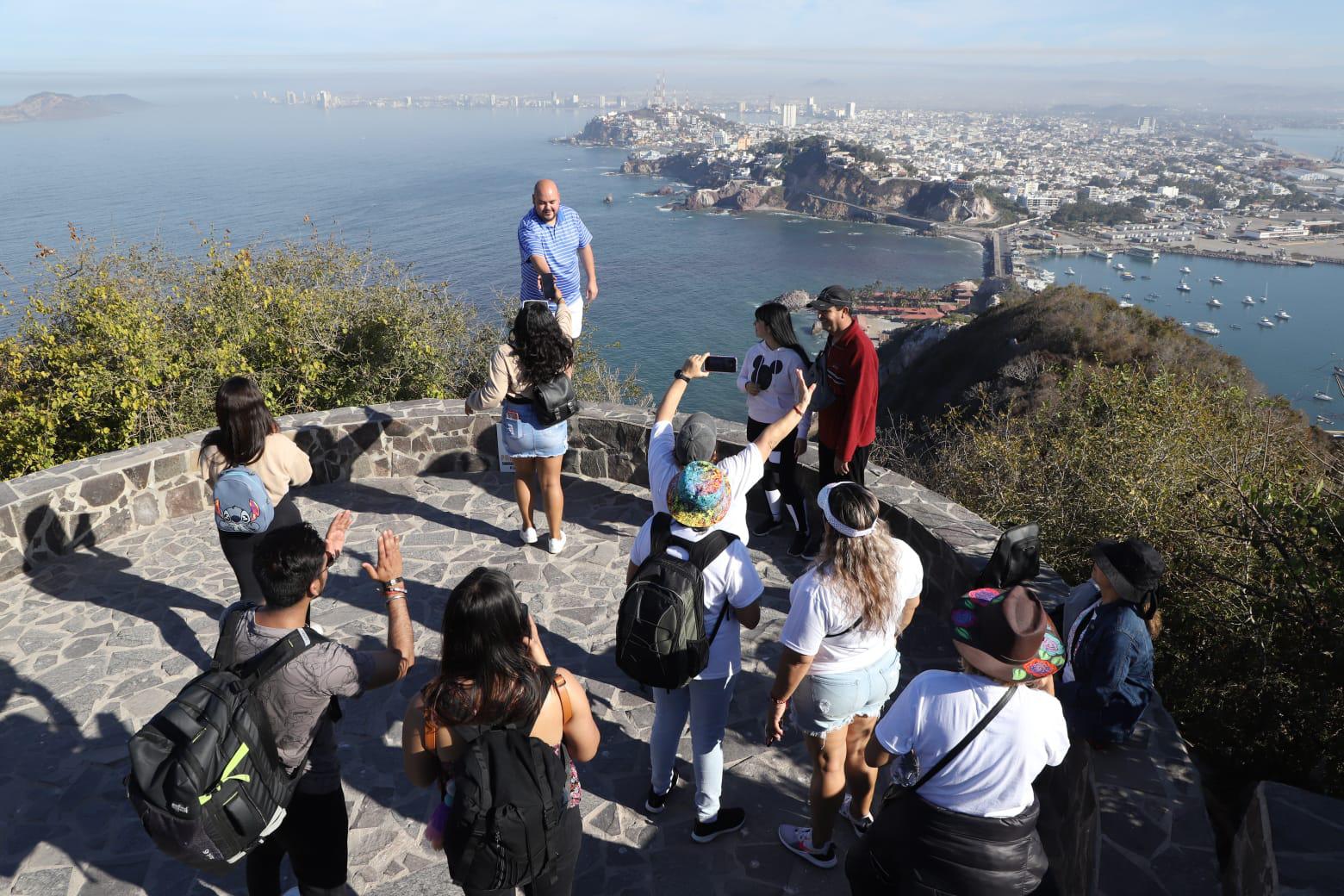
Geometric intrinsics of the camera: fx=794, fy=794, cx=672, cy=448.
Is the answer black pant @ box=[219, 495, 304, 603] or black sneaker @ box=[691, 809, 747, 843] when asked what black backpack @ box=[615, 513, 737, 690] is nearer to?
black sneaker @ box=[691, 809, 747, 843]

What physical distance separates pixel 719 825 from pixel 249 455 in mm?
2620

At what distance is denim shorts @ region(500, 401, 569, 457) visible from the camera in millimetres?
4926

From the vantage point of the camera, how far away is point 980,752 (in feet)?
6.77

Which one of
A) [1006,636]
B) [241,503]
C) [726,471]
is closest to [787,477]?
[726,471]

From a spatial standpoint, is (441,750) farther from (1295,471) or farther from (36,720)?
(1295,471)

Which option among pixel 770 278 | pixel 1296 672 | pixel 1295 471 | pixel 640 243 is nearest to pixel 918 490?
pixel 1296 672

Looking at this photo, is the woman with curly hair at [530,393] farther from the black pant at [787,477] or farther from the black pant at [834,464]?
the black pant at [834,464]

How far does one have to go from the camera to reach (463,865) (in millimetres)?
2092

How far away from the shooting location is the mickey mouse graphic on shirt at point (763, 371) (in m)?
4.81

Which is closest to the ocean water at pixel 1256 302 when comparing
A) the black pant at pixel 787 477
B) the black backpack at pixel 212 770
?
the black pant at pixel 787 477

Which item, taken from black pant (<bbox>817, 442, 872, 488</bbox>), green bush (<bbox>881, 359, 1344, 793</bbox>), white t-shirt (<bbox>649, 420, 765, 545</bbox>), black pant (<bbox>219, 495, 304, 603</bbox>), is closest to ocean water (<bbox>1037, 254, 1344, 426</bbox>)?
green bush (<bbox>881, 359, 1344, 793</bbox>)

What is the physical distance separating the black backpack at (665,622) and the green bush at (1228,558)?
9.63 feet

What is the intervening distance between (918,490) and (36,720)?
512cm

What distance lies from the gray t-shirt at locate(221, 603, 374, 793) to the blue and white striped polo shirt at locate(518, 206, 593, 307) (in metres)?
4.08
